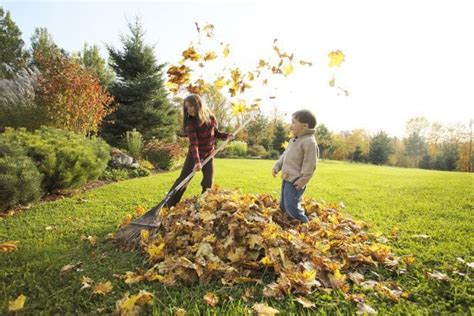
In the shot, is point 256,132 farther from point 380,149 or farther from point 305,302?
point 305,302

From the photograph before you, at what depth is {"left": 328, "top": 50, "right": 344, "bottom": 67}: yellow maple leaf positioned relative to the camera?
2.72 metres

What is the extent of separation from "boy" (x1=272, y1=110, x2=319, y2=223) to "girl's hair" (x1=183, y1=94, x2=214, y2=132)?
1137mm

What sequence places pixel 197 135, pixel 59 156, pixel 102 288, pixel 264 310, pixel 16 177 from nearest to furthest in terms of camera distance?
pixel 264 310, pixel 102 288, pixel 197 135, pixel 16 177, pixel 59 156

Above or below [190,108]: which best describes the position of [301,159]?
below

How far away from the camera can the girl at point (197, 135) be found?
3758mm

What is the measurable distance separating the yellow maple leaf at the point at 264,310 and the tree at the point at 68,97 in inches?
320

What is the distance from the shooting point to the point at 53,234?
138 inches

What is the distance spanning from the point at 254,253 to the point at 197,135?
1892 millimetres

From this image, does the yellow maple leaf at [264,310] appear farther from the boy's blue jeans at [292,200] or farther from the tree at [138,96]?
the tree at [138,96]

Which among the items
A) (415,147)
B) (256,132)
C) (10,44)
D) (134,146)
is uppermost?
(10,44)

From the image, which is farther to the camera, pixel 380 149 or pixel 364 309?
pixel 380 149

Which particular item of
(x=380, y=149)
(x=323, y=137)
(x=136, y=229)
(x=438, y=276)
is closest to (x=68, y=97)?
(x=136, y=229)

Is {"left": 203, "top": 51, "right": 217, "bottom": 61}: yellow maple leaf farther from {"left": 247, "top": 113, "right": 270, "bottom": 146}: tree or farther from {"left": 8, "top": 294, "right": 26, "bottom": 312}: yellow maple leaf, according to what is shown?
{"left": 247, "top": 113, "right": 270, "bottom": 146}: tree

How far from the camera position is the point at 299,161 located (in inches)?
127
